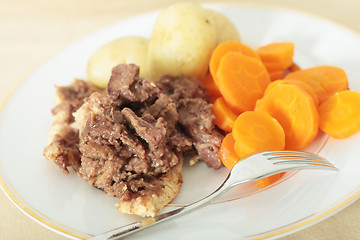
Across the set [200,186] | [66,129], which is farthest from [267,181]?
[66,129]

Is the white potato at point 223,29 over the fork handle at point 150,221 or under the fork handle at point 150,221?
over

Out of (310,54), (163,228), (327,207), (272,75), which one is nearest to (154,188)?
(163,228)

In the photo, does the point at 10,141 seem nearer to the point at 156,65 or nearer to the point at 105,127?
the point at 105,127

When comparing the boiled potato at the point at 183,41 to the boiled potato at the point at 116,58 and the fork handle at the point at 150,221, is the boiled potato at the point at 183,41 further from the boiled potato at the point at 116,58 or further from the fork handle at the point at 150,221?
the fork handle at the point at 150,221

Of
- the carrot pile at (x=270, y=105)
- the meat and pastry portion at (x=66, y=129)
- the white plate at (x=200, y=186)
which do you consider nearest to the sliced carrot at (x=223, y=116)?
the carrot pile at (x=270, y=105)

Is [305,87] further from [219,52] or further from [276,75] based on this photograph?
[219,52]

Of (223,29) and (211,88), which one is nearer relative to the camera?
(211,88)

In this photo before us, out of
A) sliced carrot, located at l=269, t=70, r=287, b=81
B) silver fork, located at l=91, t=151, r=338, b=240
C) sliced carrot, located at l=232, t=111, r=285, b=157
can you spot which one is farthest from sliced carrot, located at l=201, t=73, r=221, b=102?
silver fork, located at l=91, t=151, r=338, b=240
